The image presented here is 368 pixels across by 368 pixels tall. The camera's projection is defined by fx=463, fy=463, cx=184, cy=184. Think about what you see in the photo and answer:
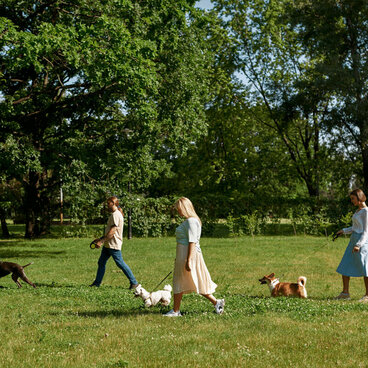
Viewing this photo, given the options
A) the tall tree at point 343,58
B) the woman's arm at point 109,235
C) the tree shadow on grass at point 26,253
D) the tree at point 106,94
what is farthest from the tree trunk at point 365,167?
the woman's arm at point 109,235

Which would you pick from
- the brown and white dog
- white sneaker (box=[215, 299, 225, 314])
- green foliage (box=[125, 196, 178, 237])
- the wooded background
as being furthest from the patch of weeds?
green foliage (box=[125, 196, 178, 237])

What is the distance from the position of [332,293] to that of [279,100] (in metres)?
25.2

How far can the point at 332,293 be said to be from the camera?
449 inches

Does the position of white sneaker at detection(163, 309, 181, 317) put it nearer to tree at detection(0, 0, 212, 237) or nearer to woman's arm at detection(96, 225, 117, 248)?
woman's arm at detection(96, 225, 117, 248)

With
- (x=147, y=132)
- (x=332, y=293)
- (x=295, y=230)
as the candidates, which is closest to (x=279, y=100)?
(x=295, y=230)

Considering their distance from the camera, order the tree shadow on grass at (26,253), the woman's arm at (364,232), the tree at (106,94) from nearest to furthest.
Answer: the woman's arm at (364,232)
the tree at (106,94)
the tree shadow on grass at (26,253)

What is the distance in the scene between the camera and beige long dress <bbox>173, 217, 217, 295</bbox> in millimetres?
7938

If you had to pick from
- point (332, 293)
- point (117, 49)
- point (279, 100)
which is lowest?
point (332, 293)

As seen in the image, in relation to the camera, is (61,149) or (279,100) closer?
(61,149)

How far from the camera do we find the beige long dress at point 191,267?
794cm

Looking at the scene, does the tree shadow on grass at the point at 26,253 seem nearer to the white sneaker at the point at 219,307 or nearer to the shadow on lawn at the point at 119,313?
the shadow on lawn at the point at 119,313

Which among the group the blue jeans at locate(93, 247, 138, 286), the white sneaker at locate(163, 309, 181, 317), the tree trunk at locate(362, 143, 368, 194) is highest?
the tree trunk at locate(362, 143, 368, 194)

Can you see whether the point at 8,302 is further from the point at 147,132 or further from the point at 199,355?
the point at 147,132

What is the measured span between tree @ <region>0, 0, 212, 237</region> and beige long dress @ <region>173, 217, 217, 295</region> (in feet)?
32.9
